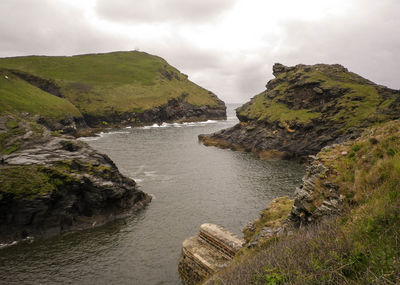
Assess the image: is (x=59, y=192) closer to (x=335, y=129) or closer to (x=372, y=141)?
(x=372, y=141)

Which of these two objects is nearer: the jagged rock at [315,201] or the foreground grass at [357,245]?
the foreground grass at [357,245]

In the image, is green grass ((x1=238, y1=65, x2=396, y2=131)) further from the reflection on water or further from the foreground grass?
the foreground grass

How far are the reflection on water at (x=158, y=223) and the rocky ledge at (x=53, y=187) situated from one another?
8.48 feet

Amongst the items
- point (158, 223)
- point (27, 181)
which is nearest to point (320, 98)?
point (158, 223)

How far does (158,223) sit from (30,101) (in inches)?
4303

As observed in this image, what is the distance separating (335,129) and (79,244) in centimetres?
7510

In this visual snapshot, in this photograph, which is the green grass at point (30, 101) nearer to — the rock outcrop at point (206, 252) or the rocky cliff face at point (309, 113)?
the rocky cliff face at point (309, 113)

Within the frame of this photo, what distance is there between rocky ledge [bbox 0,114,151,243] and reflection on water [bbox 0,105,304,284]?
2584 mm

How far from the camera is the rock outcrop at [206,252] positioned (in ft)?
77.9

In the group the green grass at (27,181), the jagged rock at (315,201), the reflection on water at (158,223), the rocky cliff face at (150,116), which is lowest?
the reflection on water at (158,223)

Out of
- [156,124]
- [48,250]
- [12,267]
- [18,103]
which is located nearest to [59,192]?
[48,250]

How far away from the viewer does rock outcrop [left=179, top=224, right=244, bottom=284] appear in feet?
77.9

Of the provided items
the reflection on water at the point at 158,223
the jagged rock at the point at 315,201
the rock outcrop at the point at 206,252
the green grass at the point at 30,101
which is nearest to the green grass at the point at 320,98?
the reflection on water at the point at 158,223

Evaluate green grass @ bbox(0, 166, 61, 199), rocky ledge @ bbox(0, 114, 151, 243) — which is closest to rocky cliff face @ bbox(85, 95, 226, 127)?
rocky ledge @ bbox(0, 114, 151, 243)
